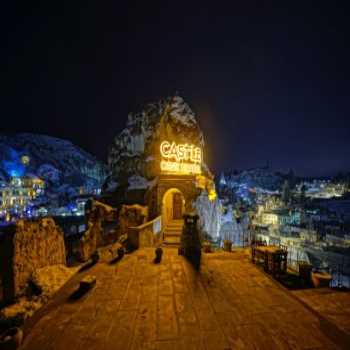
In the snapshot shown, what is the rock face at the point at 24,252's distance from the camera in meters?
11.2

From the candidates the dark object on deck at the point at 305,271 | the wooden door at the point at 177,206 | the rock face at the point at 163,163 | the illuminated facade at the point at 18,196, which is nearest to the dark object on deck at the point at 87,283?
the dark object on deck at the point at 305,271

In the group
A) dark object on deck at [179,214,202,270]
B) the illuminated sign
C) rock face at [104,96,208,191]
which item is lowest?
dark object on deck at [179,214,202,270]

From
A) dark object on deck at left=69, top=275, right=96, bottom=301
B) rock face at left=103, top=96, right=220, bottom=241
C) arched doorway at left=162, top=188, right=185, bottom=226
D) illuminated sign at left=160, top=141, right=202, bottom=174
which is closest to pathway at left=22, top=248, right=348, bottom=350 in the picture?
dark object on deck at left=69, top=275, right=96, bottom=301

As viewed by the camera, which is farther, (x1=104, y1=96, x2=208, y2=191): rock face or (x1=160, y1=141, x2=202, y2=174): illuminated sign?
(x1=104, y1=96, x2=208, y2=191): rock face

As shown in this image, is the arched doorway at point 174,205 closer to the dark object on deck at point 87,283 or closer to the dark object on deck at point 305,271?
the dark object on deck at point 305,271

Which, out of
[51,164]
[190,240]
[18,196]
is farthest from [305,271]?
[51,164]

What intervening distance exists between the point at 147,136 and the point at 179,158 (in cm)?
1488

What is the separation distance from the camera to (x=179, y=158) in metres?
25.3

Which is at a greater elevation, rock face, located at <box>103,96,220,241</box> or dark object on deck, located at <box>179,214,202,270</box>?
rock face, located at <box>103,96,220,241</box>

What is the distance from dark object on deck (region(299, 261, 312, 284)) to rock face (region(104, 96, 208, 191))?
2906cm

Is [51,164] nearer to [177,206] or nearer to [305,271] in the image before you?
[177,206]

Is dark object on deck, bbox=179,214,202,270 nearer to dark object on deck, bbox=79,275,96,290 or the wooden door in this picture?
dark object on deck, bbox=79,275,96,290

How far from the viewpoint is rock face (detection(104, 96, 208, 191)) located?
120 feet

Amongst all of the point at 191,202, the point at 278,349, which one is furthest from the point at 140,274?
the point at 191,202
